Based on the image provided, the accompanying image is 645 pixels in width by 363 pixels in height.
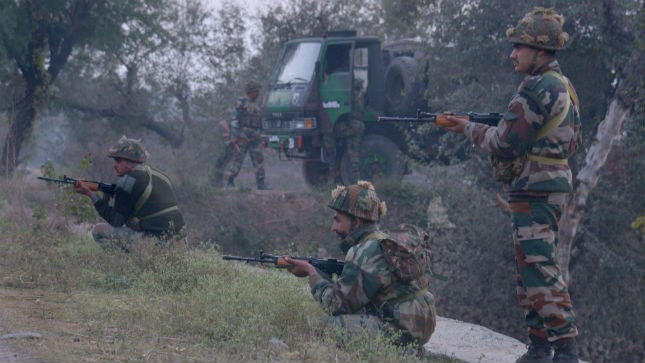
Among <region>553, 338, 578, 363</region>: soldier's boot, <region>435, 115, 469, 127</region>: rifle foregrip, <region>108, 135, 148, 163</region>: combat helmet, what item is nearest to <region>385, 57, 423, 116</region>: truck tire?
<region>108, 135, 148, 163</region>: combat helmet

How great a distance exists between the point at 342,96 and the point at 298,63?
3.66 ft

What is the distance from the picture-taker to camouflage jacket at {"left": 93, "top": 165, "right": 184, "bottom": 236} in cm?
875

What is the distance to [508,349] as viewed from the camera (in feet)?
25.4

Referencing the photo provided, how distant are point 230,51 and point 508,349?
60.9 ft

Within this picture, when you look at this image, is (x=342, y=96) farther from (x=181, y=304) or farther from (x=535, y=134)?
(x=535, y=134)

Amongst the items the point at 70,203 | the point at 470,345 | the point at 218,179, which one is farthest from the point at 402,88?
the point at 470,345

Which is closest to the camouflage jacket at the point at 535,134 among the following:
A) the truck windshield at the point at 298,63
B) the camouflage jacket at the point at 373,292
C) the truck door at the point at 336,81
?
the camouflage jacket at the point at 373,292

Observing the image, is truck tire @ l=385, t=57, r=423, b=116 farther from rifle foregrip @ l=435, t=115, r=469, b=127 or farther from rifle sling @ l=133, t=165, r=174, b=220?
rifle foregrip @ l=435, t=115, r=469, b=127

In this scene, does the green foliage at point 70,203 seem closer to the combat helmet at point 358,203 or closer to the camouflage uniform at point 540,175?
the combat helmet at point 358,203

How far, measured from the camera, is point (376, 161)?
684 inches

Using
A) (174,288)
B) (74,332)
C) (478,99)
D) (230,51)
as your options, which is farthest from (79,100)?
(74,332)

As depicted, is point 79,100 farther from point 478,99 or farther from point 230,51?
point 478,99

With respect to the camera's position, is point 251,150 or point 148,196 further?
point 251,150

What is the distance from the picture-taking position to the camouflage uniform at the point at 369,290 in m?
5.78
